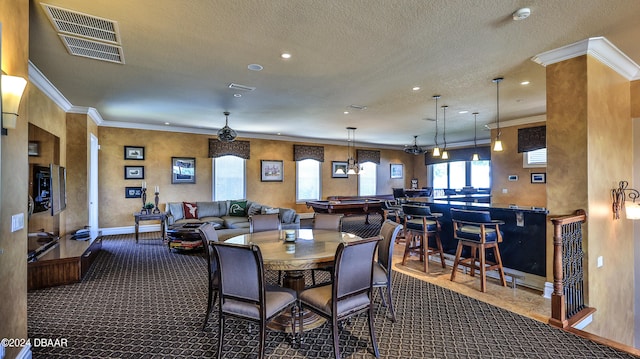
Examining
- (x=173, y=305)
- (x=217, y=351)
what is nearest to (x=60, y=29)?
(x=173, y=305)

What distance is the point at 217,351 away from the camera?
7.89ft

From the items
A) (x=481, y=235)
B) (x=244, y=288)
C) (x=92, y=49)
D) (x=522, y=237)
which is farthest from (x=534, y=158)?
(x=92, y=49)

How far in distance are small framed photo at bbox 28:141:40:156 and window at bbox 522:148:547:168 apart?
29.9ft

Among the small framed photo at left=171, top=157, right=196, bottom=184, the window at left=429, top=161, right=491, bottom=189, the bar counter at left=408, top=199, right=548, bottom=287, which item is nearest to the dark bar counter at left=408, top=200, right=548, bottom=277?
the bar counter at left=408, top=199, right=548, bottom=287

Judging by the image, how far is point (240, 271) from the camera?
2.26 metres

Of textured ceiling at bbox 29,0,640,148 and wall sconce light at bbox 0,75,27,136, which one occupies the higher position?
textured ceiling at bbox 29,0,640,148

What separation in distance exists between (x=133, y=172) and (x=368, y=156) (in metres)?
7.69

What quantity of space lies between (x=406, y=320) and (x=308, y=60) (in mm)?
2989

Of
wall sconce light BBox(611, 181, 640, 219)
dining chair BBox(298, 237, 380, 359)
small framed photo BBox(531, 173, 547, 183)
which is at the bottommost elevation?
dining chair BBox(298, 237, 380, 359)

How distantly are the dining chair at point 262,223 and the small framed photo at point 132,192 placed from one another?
17.0 ft

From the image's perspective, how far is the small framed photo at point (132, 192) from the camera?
772 cm

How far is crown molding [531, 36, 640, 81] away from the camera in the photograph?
3.26 m

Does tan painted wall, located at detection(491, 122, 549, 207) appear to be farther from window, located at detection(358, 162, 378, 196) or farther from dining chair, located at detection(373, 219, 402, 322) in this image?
dining chair, located at detection(373, 219, 402, 322)

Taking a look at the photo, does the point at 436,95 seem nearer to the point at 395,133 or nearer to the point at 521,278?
the point at 521,278
